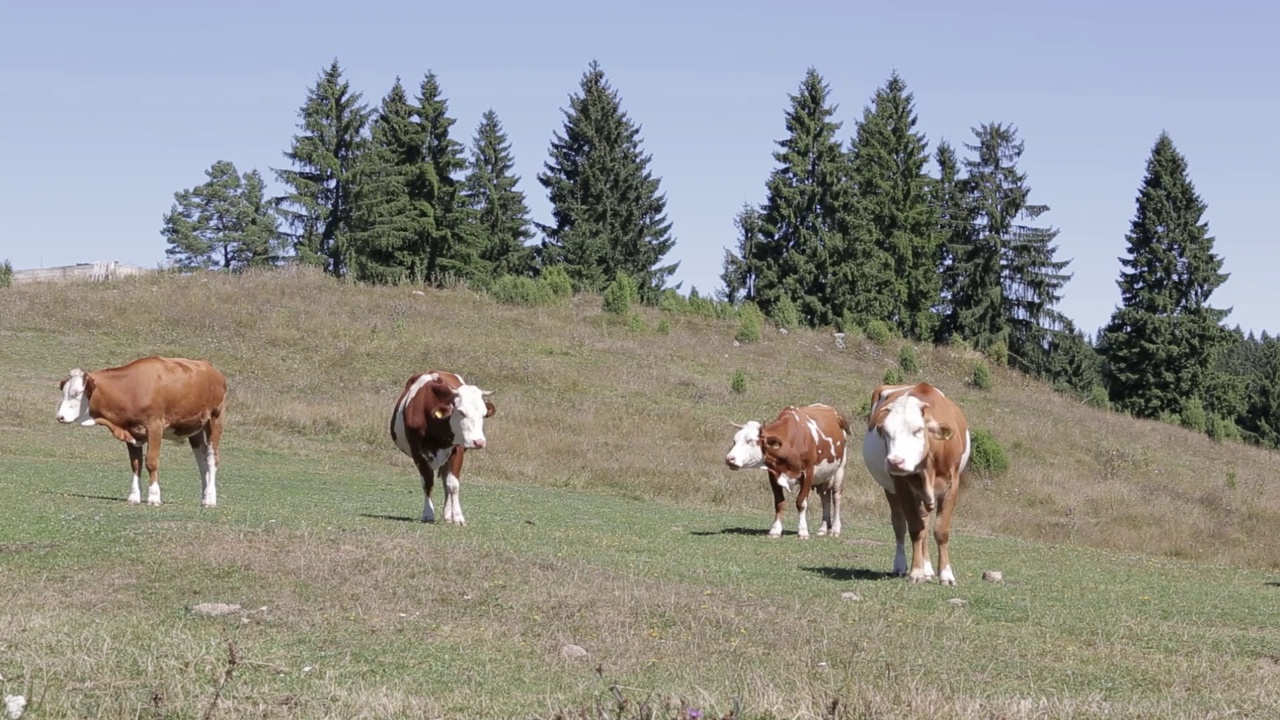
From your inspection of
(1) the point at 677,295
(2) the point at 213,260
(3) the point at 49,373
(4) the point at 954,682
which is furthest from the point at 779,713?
(2) the point at 213,260

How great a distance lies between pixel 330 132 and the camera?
230 feet

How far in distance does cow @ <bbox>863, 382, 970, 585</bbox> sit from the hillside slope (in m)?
8.27

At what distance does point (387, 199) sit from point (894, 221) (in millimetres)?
27825

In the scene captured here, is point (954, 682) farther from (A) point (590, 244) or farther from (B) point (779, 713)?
(A) point (590, 244)

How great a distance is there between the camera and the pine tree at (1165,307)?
224 ft

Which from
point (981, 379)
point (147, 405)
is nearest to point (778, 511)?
point (147, 405)

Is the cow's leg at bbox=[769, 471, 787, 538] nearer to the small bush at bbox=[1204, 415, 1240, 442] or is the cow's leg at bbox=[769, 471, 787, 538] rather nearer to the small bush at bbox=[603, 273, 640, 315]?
the small bush at bbox=[603, 273, 640, 315]

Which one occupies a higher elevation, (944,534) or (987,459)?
(987,459)

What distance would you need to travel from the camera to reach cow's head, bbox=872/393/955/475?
13.5 m

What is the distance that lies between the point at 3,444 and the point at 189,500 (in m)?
11.7

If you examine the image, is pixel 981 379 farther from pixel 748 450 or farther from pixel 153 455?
pixel 153 455

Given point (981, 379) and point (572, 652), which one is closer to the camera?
point (572, 652)

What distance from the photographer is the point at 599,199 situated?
237 feet

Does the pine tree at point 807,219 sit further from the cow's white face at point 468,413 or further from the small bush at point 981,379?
the cow's white face at point 468,413
